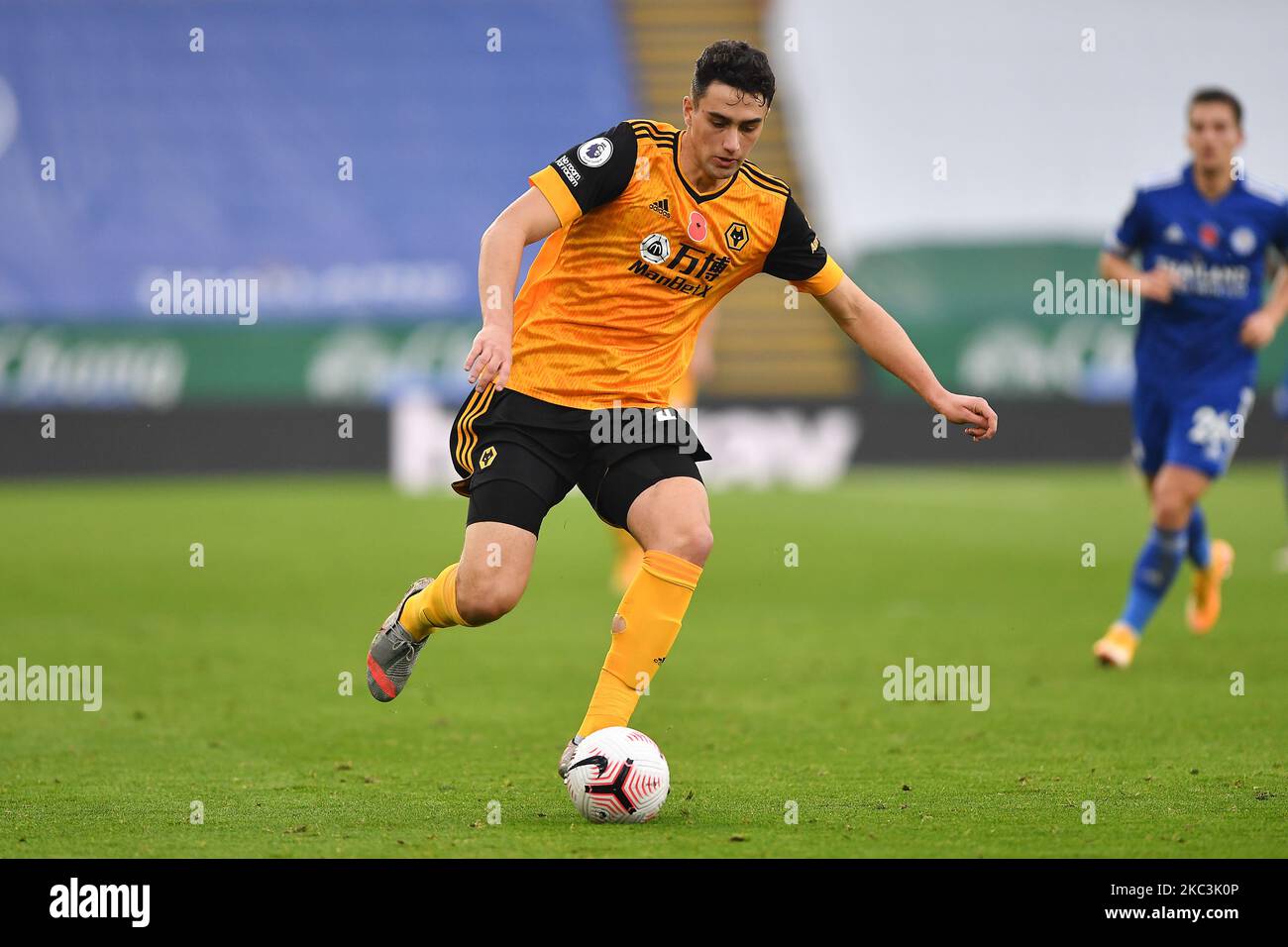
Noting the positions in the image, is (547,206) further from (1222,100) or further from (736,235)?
(1222,100)

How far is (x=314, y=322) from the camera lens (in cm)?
2147

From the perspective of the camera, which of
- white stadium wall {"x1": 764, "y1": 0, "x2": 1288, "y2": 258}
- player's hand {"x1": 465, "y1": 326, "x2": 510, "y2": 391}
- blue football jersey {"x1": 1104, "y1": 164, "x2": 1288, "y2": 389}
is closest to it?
player's hand {"x1": 465, "y1": 326, "x2": 510, "y2": 391}

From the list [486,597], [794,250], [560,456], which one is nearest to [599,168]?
[794,250]

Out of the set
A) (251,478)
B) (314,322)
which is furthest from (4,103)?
(251,478)

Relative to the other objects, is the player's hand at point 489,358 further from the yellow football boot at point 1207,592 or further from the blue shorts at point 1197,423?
the yellow football boot at point 1207,592

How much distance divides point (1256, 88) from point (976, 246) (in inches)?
238

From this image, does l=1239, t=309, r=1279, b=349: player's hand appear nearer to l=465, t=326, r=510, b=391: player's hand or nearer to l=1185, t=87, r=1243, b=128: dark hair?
l=1185, t=87, r=1243, b=128: dark hair

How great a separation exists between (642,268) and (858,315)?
29.5 inches

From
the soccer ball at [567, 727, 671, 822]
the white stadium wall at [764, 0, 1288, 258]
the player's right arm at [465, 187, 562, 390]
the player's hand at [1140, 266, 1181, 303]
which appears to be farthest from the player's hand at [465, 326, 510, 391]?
the white stadium wall at [764, 0, 1288, 258]

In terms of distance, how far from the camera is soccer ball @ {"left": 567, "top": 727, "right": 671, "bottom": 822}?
4.73m

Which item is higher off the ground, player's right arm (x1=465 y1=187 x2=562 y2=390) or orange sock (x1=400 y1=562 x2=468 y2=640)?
player's right arm (x1=465 y1=187 x2=562 y2=390)

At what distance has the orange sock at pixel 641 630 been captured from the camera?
16.6 feet

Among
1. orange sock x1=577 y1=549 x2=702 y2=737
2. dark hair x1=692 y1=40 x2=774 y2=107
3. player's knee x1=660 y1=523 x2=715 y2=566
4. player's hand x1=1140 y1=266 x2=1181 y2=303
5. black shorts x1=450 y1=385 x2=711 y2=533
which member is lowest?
orange sock x1=577 y1=549 x2=702 y2=737

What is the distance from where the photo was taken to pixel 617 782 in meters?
4.73
